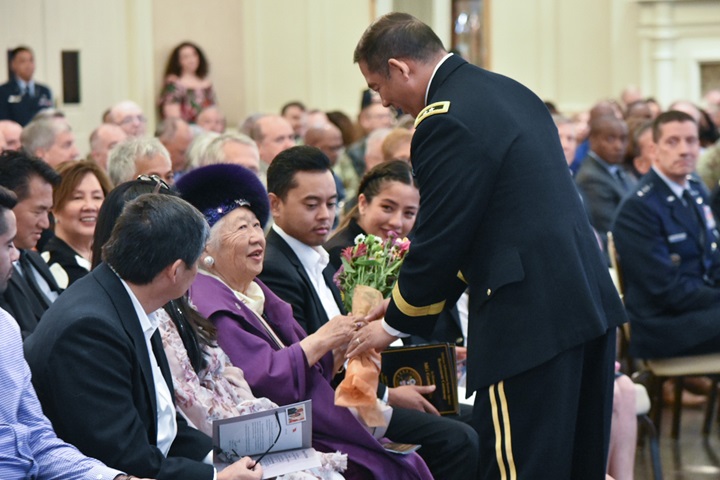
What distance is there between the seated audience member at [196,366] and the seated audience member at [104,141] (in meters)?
3.82

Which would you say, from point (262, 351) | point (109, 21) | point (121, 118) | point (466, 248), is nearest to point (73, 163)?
point (262, 351)

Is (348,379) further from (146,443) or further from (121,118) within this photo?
(121,118)

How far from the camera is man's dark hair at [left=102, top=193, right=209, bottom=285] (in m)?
2.85

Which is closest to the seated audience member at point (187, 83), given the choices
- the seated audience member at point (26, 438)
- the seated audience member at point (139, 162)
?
the seated audience member at point (139, 162)

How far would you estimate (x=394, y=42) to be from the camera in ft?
11.1

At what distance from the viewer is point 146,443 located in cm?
282

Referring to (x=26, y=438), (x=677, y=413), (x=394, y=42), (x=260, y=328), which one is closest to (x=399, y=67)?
(x=394, y=42)

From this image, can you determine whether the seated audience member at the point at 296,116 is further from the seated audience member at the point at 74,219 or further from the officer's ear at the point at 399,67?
the officer's ear at the point at 399,67

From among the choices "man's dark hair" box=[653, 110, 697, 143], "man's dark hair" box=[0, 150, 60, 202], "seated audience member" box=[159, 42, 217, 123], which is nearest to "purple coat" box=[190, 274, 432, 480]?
"man's dark hair" box=[0, 150, 60, 202]

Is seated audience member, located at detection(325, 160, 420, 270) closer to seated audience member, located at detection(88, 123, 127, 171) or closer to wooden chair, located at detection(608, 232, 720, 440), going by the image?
wooden chair, located at detection(608, 232, 720, 440)

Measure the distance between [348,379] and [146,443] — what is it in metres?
0.88

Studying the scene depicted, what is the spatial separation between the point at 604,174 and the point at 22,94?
17.7ft

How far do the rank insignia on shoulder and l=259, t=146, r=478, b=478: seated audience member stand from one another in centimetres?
87

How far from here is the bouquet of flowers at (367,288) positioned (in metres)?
3.58
